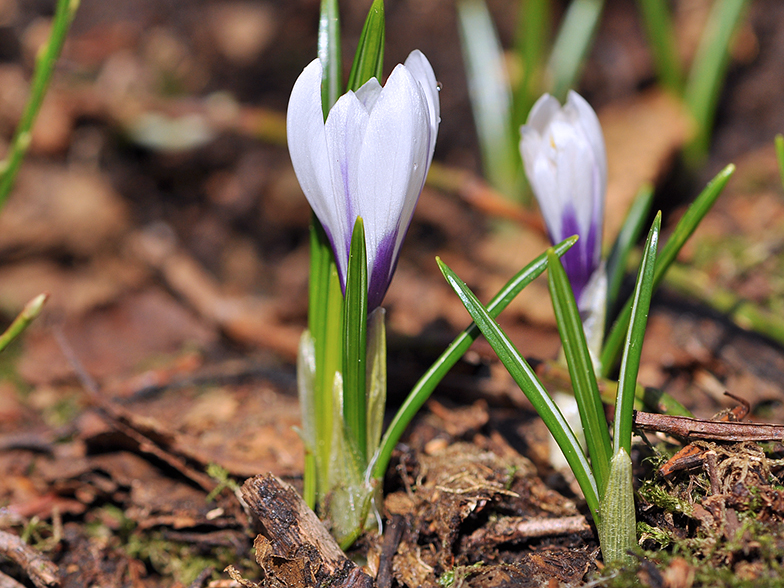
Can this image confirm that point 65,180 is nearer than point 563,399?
Result: No

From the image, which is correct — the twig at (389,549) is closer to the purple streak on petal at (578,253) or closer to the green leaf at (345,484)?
the green leaf at (345,484)

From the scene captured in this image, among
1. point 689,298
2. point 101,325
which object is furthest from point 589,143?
point 101,325

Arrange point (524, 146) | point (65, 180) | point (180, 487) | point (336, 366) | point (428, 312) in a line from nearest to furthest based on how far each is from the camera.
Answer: point (336, 366) → point (524, 146) → point (180, 487) → point (428, 312) → point (65, 180)

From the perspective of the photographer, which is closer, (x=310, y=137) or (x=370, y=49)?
(x=310, y=137)

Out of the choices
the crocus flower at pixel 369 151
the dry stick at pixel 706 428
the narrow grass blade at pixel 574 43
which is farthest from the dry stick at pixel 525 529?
the narrow grass blade at pixel 574 43

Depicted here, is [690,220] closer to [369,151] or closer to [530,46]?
[369,151]

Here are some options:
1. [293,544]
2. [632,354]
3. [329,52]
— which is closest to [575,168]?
[632,354]

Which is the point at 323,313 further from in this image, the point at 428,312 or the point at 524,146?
the point at 428,312
